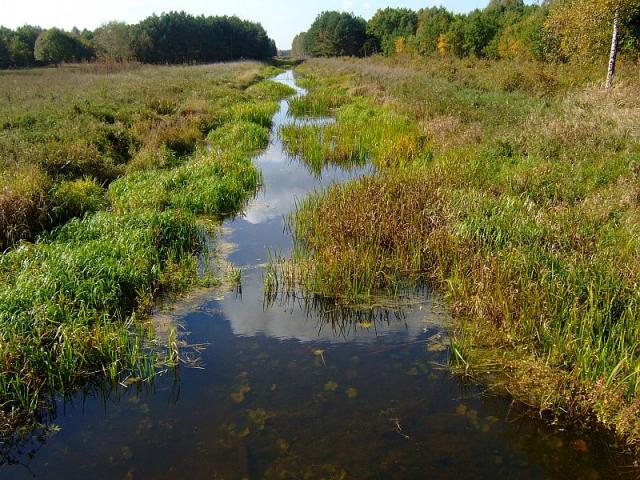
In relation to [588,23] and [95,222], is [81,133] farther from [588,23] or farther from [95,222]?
[588,23]

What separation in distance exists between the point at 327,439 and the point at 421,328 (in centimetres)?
219

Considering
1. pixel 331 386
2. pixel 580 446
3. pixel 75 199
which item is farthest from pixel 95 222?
pixel 580 446

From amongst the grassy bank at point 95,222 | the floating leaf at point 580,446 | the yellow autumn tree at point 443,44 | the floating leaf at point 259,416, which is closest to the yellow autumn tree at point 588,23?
the grassy bank at point 95,222

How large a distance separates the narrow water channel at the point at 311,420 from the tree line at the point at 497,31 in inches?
660

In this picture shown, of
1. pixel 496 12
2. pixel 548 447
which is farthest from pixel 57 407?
pixel 496 12

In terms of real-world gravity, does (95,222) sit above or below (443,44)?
below

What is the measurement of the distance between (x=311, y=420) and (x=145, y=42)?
221 ft

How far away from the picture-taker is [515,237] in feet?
22.2

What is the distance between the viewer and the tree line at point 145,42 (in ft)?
155

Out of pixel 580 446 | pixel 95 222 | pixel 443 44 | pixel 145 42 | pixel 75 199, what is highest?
pixel 145 42

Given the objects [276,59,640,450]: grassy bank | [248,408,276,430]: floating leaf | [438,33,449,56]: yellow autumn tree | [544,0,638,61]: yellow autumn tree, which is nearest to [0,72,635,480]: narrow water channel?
[248,408,276,430]: floating leaf

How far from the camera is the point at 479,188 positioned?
30.2 ft

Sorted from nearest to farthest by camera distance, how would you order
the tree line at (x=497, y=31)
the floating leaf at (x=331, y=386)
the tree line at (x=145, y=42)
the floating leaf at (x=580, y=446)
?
the floating leaf at (x=580, y=446) → the floating leaf at (x=331, y=386) → the tree line at (x=497, y=31) → the tree line at (x=145, y=42)

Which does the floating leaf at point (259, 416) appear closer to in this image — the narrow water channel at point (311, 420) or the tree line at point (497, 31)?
the narrow water channel at point (311, 420)
